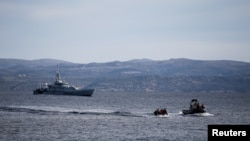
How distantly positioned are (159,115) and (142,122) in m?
17.3

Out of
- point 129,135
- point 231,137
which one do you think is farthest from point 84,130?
point 231,137

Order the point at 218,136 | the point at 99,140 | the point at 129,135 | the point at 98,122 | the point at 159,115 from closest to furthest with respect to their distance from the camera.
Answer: the point at 218,136, the point at 99,140, the point at 129,135, the point at 98,122, the point at 159,115

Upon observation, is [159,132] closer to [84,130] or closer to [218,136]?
[84,130]

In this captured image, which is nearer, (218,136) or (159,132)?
(218,136)

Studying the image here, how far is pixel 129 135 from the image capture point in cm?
7938

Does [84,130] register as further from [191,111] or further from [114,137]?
[191,111]

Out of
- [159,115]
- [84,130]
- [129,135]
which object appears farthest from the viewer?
[159,115]

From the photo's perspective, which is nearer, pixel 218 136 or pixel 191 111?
pixel 218 136

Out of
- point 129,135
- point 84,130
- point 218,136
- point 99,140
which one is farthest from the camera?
point 84,130

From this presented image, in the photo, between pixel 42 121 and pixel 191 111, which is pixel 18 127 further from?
pixel 191 111

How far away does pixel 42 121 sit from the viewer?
337 feet

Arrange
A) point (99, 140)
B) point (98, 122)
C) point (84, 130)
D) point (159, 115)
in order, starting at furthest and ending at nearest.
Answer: point (159, 115) < point (98, 122) < point (84, 130) < point (99, 140)

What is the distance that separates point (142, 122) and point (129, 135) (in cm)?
2388

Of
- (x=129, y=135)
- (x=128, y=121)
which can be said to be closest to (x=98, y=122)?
(x=128, y=121)
